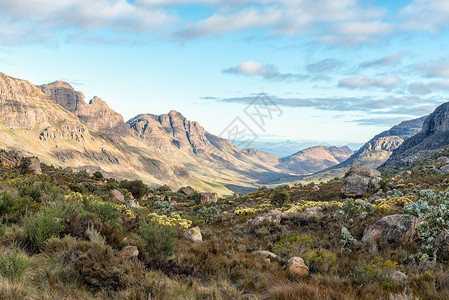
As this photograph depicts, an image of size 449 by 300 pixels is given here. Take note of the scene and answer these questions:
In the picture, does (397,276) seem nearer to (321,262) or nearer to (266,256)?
(321,262)

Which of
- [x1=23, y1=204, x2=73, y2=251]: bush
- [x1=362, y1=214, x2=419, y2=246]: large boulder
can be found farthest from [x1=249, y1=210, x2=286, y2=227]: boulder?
[x1=23, y1=204, x2=73, y2=251]: bush

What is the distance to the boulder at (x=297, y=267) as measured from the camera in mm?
8016

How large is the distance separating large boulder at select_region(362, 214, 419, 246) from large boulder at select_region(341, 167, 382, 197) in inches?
664

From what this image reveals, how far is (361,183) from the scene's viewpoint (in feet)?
94.6

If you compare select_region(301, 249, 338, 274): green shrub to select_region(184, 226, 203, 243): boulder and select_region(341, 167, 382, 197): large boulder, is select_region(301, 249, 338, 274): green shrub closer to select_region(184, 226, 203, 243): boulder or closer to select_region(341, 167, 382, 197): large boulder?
select_region(184, 226, 203, 243): boulder

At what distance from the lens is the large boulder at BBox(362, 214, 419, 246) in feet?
37.6

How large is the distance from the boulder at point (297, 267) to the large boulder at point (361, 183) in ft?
76.0

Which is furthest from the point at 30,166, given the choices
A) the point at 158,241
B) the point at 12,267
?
the point at 12,267

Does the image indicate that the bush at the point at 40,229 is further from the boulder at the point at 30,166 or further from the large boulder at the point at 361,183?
the boulder at the point at 30,166

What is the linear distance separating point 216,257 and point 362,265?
4949 millimetres

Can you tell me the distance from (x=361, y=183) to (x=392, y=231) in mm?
18712

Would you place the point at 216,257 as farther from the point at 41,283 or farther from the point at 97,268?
the point at 41,283

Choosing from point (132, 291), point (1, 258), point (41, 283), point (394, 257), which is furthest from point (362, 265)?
point (1, 258)

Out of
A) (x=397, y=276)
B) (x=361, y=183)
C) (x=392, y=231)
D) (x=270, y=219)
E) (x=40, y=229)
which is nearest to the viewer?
(x=40, y=229)
